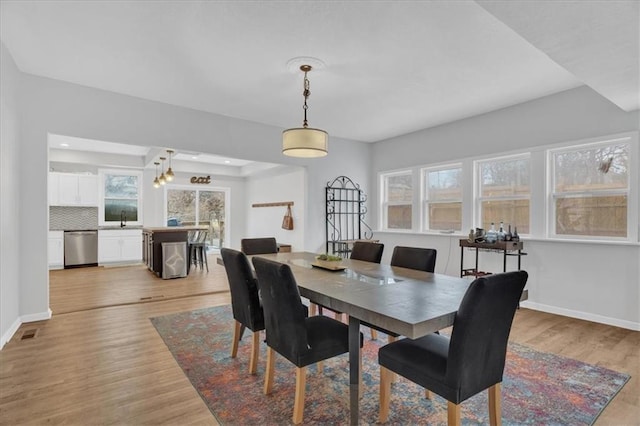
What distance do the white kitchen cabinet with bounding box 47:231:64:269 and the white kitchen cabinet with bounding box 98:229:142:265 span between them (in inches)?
27.2

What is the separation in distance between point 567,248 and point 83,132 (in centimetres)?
585

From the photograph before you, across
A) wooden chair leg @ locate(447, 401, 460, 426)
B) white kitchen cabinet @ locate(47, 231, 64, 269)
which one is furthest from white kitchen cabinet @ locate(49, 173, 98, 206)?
wooden chair leg @ locate(447, 401, 460, 426)

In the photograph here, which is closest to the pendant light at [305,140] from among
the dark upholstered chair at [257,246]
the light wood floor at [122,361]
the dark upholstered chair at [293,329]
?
the dark upholstered chair at [293,329]

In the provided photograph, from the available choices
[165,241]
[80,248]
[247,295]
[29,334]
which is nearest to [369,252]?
[247,295]

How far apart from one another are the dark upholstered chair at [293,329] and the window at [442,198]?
3.70 metres

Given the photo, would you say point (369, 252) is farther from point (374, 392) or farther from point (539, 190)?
point (539, 190)

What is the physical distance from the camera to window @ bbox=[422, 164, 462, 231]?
17.0 feet

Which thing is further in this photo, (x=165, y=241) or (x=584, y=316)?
(x=165, y=241)

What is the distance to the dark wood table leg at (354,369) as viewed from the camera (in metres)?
1.86

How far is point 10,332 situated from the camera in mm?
3164

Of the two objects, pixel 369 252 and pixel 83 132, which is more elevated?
pixel 83 132

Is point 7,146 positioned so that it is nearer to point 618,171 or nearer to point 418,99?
point 418,99

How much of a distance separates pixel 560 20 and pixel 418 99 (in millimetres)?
2259

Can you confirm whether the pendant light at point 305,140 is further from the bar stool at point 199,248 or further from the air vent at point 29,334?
the bar stool at point 199,248
